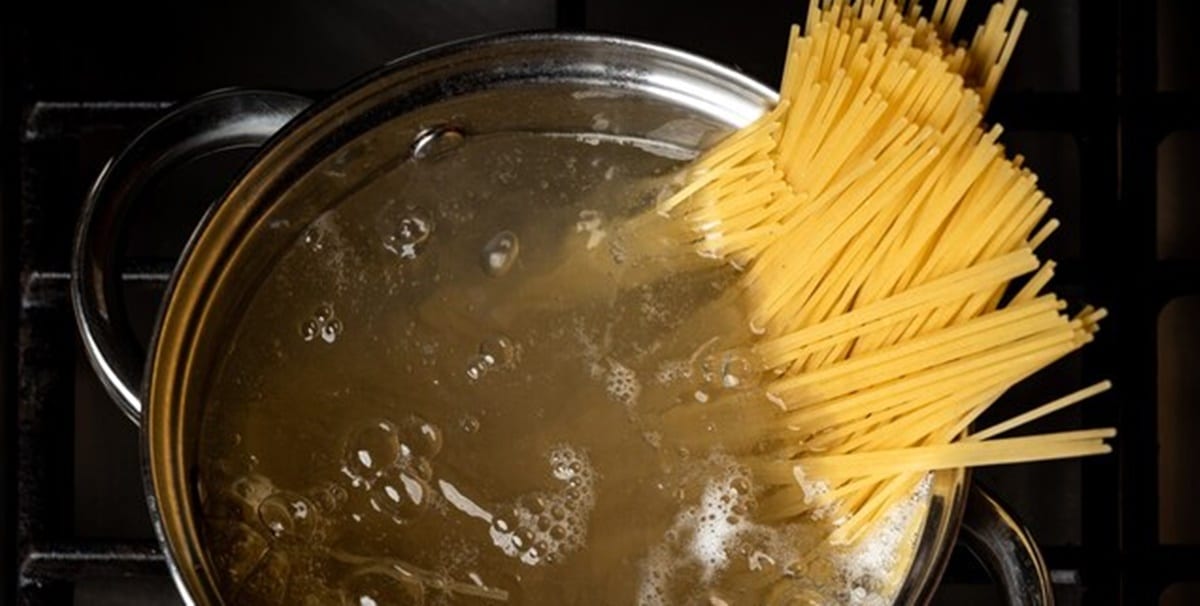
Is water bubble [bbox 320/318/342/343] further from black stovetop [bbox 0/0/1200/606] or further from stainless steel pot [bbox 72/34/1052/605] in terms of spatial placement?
black stovetop [bbox 0/0/1200/606]

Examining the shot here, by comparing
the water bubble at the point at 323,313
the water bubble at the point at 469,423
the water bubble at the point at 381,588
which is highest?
the water bubble at the point at 323,313

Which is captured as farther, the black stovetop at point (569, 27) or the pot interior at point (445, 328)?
the black stovetop at point (569, 27)

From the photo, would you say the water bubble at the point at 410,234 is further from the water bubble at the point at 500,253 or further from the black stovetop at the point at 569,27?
the black stovetop at the point at 569,27

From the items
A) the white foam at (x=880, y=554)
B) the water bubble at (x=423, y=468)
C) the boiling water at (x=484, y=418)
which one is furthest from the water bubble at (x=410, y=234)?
the white foam at (x=880, y=554)

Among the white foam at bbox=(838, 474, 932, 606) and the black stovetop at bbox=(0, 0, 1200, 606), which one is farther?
the black stovetop at bbox=(0, 0, 1200, 606)

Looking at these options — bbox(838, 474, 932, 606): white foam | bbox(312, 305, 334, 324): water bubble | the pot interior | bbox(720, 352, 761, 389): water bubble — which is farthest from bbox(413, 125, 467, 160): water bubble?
bbox(838, 474, 932, 606): white foam

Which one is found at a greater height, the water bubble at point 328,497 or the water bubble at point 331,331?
the water bubble at point 331,331
